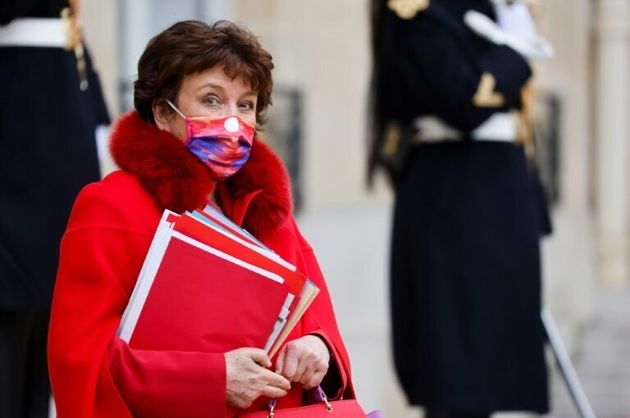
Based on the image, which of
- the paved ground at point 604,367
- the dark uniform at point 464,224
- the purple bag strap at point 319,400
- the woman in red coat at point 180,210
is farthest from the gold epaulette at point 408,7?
the paved ground at point 604,367

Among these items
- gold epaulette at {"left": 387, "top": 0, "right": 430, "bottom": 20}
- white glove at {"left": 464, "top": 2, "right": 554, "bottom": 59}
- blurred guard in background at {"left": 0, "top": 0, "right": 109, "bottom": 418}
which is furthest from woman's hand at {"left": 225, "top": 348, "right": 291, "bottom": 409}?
white glove at {"left": 464, "top": 2, "right": 554, "bottom": 59}

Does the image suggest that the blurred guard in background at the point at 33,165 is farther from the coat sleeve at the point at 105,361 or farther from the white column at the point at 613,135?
the white column at the point at 613,135

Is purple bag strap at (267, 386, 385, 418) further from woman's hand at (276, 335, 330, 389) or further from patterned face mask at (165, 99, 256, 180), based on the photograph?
patterned face mask at (165, 99, 256, 180)

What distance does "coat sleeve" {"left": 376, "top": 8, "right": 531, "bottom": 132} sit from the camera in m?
5.17

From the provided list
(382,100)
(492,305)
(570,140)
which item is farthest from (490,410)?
(570,140)

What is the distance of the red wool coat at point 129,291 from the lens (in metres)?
3.06

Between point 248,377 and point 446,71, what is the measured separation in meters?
2.26

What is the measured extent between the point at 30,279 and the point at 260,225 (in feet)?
3.36

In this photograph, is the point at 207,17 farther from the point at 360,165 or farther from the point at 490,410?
the point at 490,410

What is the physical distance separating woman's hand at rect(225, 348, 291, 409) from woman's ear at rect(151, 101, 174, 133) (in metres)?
0.52

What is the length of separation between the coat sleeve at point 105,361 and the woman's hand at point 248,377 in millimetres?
23

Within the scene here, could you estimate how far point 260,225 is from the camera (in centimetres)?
334

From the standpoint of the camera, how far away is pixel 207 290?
3.13 m

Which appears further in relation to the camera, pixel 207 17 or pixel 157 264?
pixel 207 17
